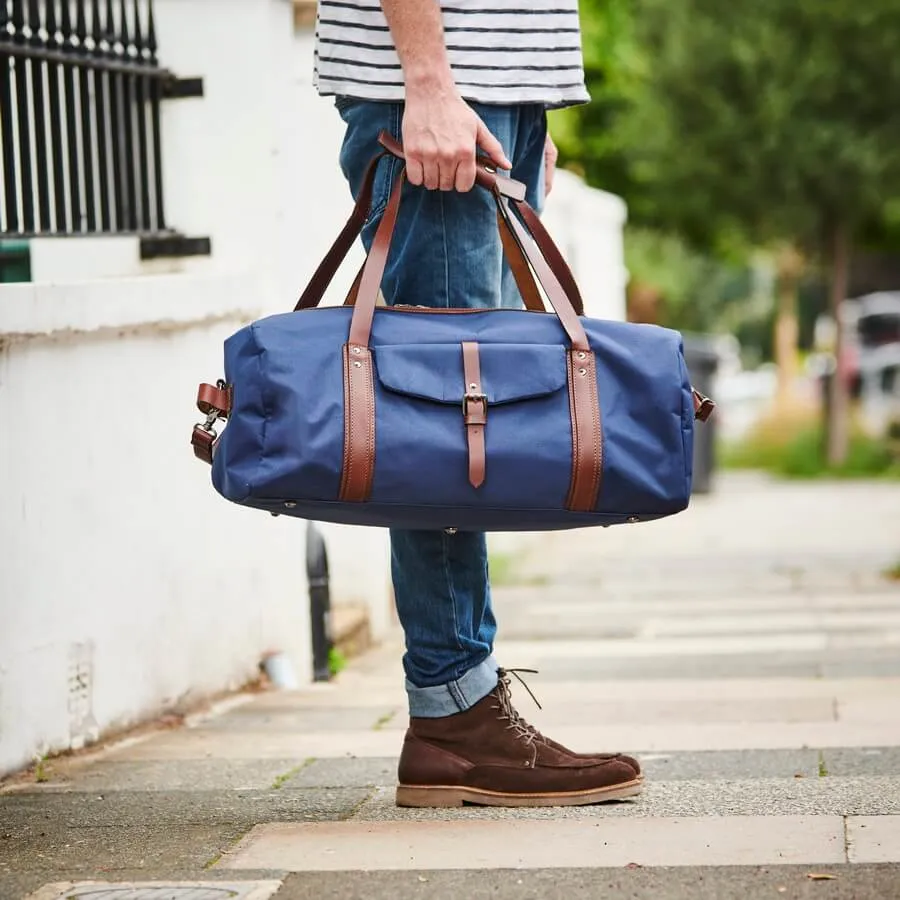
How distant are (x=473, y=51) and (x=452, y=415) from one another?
0.68 metres

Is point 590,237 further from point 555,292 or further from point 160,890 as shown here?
point 160,890

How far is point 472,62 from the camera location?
301cm

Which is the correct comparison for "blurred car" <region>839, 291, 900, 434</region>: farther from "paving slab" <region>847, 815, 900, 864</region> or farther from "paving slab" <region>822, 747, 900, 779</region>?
"paving slab" <region>847, 815, 900, 864</region>

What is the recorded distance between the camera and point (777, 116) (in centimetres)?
1825

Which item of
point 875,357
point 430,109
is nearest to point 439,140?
point 430,109

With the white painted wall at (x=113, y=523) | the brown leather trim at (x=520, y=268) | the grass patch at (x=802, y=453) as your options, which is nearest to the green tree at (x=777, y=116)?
the grass patch at (x=802, y=453)

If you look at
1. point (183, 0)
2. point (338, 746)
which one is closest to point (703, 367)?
point (183, 0)

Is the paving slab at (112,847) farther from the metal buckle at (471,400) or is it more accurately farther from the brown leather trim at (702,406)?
the brown leather trim at (702,406)

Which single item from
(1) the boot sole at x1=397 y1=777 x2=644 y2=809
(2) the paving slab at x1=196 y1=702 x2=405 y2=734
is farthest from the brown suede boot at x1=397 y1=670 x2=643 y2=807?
(2) the paving slab at x1=196 y1=702 x2=405 y2=734

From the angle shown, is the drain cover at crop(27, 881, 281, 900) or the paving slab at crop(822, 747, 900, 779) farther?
the paving slab at crop(822, 747, 900, 779)

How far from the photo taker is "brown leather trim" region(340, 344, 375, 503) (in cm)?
279

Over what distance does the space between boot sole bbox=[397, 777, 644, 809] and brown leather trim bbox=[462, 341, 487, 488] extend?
2.20ft

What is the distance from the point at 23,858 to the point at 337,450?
0.87 meters

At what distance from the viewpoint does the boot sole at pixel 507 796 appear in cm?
313
